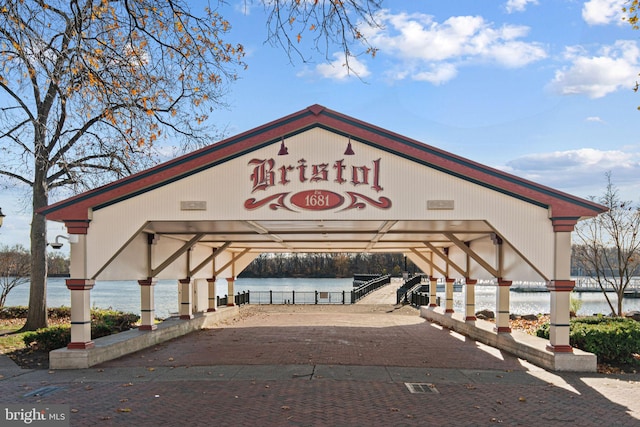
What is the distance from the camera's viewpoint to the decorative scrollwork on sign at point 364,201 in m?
13.4

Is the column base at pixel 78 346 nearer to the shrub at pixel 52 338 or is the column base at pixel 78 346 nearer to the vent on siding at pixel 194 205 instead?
the shrub at pixel 52 338

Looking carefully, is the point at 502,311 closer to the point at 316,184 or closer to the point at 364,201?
the point at 364,201

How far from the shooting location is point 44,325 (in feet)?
64.1

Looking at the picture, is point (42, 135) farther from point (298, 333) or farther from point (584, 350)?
point (584, 350)

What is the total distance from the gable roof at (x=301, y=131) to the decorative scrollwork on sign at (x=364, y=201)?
1.15 metres

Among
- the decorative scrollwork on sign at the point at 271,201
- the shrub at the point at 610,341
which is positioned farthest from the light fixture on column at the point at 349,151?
the shrub at the point at 610,341

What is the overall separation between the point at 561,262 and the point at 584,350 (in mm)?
2387

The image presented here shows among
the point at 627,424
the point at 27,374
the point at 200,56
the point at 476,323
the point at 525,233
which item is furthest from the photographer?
the point at 476,323

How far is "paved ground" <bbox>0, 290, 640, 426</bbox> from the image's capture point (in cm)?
888

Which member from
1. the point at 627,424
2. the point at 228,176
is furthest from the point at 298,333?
the point at 627,424

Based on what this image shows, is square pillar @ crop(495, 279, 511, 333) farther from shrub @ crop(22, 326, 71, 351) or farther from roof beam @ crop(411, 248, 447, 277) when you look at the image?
shrub @ crop(22, 326, 71, 351)

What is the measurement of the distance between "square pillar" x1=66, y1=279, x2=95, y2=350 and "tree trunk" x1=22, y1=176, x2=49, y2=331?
7.25 m

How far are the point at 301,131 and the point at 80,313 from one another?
6.51 metres

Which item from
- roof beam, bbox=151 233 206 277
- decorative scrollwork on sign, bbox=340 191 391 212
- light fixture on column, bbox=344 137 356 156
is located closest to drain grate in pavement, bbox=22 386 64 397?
roof beam, bbox=151 233 206 277
